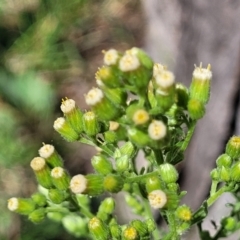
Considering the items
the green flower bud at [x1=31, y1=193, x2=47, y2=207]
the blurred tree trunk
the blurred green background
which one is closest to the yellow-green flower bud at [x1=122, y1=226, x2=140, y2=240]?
the green flower bud at [x1=31, y1=193, x2=47, y2=207]

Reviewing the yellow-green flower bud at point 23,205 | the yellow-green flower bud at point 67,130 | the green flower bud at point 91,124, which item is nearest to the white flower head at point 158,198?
the green flower bud at point 91,124

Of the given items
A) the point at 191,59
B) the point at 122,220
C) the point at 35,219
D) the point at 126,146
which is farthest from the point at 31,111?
the point at 126,146

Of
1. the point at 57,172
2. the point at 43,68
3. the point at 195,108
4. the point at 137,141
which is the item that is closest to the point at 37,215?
the point at 57,172

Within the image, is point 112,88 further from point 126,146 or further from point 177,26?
point 177,26

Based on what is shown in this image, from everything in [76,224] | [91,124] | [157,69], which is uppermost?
[157,69]

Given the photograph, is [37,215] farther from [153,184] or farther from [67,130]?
[153,184]

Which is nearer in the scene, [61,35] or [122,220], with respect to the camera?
[122,220]
